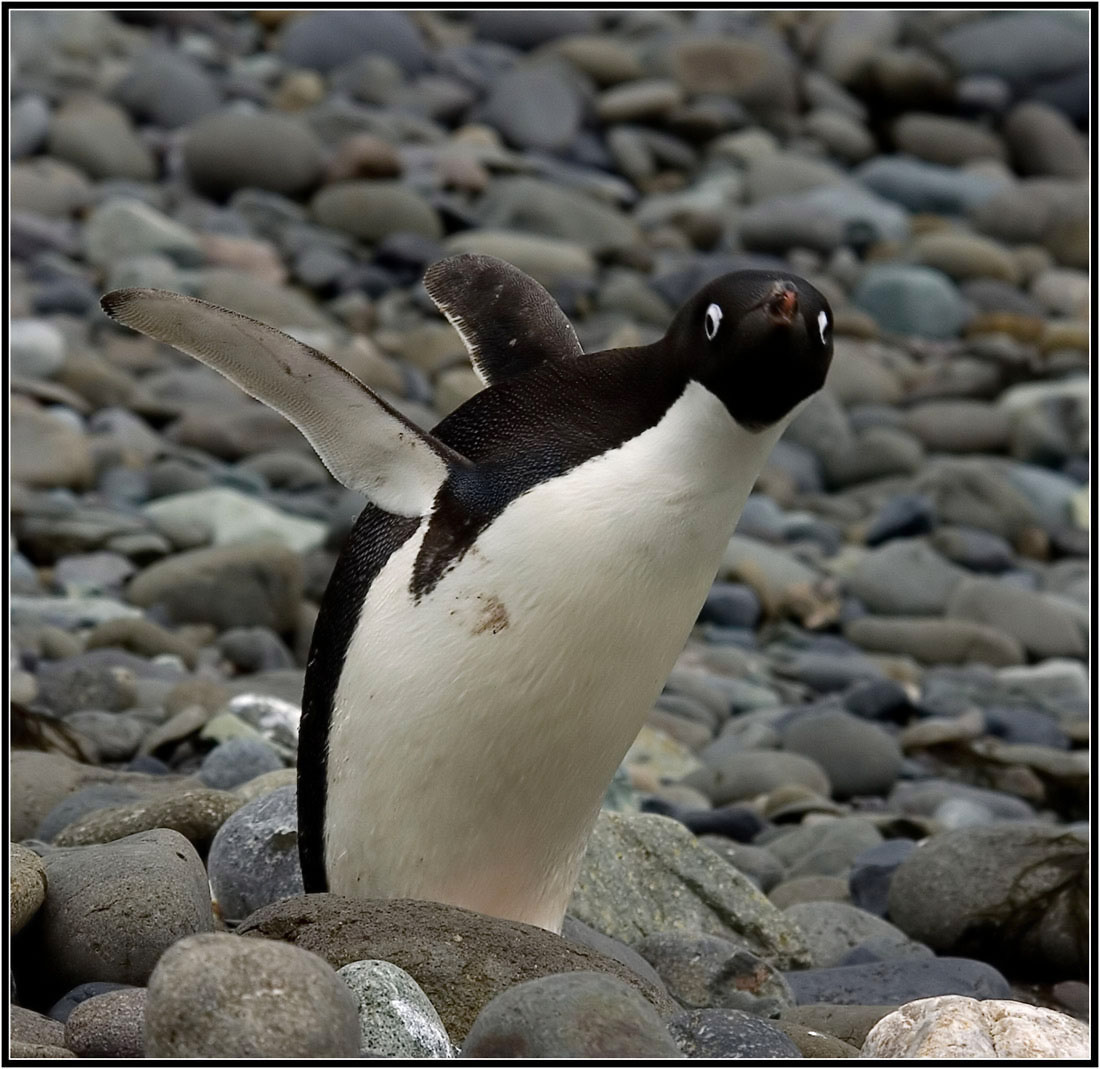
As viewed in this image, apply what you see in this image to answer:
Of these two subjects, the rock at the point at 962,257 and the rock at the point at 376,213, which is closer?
the rock at the point at 376,213

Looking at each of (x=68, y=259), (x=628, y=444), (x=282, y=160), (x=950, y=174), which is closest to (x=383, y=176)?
(x=282, y=160)

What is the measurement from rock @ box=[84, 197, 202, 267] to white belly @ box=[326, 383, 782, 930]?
253 inches

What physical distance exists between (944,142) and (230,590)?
816 centimetres

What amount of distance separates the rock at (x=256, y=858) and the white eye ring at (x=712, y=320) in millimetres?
1191

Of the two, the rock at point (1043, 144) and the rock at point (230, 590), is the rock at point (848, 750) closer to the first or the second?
the rock at point (230, 590)

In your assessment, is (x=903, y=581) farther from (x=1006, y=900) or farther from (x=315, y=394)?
(x=315, y=394)

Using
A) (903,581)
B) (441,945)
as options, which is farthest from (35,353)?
(441,945)

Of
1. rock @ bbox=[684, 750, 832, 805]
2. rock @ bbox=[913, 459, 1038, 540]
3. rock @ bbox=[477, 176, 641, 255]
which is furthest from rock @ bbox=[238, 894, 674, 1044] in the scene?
rock @ bbox=[477, 176, 641, 255]

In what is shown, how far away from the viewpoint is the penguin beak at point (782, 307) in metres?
2.46

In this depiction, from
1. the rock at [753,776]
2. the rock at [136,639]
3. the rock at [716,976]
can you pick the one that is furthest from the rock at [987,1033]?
the rock at [136,639]

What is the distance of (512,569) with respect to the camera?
2.71 meters

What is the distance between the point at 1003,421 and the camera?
9727mm

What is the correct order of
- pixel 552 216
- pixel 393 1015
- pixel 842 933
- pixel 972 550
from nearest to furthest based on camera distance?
pixel 393 1015 → pixel 842 933 → pixel 972 550 → pixel 552 216

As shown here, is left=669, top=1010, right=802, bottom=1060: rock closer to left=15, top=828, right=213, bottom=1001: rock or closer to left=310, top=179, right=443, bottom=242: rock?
left=15, top=828, right=213, bottom=1001: rock
